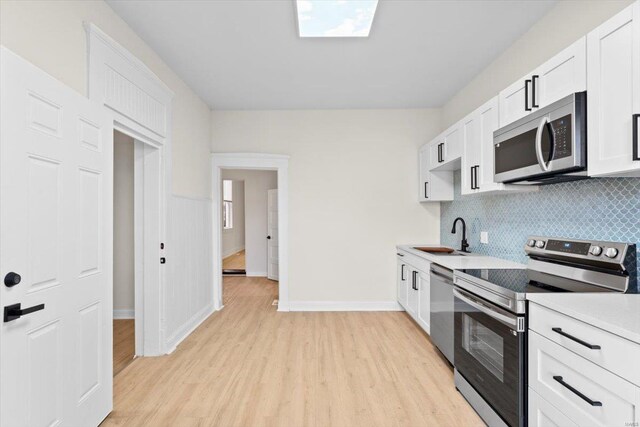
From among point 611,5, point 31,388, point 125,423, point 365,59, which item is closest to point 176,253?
point 125,423

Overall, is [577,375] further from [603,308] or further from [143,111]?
[143,111]

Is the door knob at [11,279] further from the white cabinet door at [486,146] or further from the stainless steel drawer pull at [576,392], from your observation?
the white cabinet door at [486,146]

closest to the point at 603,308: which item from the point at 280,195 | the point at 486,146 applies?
the point at 486,146

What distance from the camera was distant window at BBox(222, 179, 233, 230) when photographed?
992cm

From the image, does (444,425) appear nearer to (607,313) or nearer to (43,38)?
(607,313)

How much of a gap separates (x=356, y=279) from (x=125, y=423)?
3057 millimetres

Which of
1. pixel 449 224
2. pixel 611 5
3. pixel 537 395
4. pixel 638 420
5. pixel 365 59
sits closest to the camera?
pixel 638 420

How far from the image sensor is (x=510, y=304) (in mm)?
1749

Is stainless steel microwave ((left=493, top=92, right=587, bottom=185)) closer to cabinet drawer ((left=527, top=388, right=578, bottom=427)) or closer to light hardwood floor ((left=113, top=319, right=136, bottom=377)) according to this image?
cabinet drawer ((left=527, top=388, right=578, bottom=427))

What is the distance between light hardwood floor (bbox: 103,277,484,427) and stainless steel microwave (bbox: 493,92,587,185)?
165 centimetres

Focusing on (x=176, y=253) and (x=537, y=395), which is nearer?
(x=537, y=395)

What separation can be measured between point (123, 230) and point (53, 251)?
2.94m

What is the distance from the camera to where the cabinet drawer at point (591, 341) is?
1130 mm

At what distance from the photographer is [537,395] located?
63.1 inches
